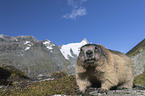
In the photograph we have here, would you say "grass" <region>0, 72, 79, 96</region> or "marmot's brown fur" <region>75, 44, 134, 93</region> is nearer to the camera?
"marmot's brown fur" <region>75, 44, 134, 93</region>

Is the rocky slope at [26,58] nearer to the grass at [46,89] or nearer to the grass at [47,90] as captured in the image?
the grass at [46,89]

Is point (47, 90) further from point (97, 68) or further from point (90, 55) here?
point (90, 55)

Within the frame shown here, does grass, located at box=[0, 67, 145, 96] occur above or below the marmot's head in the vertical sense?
below

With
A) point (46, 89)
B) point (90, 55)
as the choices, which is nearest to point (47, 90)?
point (46, 89)

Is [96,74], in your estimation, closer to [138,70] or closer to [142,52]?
[138,70]

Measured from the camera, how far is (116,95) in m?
3.74

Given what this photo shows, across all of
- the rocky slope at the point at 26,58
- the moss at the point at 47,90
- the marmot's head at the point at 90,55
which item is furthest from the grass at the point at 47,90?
the rocky slope at the point at 26,58

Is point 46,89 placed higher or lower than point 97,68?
lower

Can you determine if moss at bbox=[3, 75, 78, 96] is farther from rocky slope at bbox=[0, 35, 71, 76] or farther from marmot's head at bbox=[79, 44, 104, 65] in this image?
rocky slope at bbox=[0, 35, 71, 76]

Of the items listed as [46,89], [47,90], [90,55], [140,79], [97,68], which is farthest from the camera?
[140,79]

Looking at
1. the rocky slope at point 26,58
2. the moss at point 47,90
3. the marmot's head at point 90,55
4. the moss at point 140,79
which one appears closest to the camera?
the marmot's head at point 90,55

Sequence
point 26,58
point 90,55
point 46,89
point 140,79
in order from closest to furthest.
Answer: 1. point 90,55
2. point 46,89
3. point 140,79
4. point 26,58

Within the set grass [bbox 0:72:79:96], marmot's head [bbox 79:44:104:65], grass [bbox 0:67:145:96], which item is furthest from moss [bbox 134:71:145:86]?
marmot's head [bbox 79:44:104:65]

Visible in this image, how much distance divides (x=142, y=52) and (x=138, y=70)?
12.8ft
